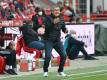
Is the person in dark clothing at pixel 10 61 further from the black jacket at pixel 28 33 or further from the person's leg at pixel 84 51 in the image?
the person's leg at pixel 84 51

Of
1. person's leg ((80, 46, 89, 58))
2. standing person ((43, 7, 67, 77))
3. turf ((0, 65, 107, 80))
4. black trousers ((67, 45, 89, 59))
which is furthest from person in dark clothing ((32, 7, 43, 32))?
standing person ((43, 7, 67, 77))

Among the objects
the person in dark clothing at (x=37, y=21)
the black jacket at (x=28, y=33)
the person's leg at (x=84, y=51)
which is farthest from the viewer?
the person's leg at (x=84, y=51)

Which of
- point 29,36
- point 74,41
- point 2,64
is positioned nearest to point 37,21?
point 74,41

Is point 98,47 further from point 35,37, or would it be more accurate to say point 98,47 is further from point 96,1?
point 96,1

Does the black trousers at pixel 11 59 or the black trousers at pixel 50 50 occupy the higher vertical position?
the black trousers at pixel 50 50

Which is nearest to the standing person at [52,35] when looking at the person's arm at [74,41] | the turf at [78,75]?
the turf at [78,75]

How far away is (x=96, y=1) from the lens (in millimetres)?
32875

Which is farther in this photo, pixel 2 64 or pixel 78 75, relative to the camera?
pixel 2 64

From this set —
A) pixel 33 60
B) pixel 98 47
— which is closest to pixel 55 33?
pixel 33 60

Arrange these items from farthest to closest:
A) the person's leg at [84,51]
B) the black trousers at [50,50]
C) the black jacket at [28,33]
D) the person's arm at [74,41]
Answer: the person's leg at [84,51]
the person's arm at [74,41]
the black jacket at [28,33]
the black trousers at [50,50]

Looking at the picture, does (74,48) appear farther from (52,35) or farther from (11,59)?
(52,35)

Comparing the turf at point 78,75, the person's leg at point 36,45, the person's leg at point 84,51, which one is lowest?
the person's leg at point 84,51

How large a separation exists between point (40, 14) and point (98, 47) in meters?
2.98

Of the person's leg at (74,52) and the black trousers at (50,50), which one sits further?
the person's leg at (74,52)
